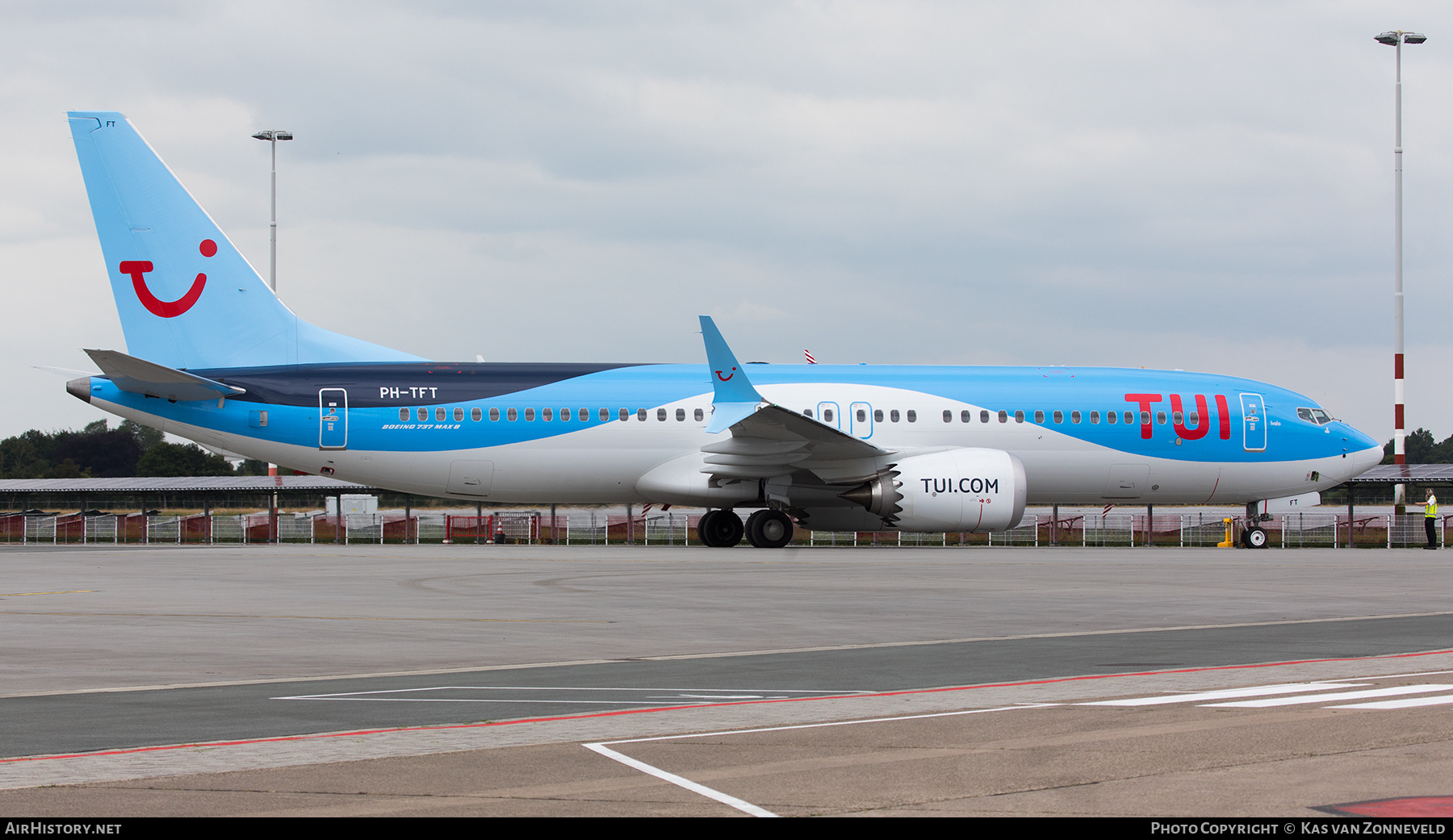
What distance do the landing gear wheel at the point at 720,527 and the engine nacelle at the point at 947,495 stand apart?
4066 mm

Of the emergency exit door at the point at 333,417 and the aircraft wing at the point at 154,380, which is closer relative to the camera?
the aircraft wing at the point at 154,380

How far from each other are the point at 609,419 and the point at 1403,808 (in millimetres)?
26375

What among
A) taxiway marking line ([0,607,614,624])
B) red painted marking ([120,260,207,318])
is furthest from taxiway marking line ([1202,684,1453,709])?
red painted marking ([120,260,207,318])

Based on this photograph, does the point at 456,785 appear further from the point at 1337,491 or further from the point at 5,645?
the point at 1337,491

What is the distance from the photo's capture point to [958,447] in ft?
105

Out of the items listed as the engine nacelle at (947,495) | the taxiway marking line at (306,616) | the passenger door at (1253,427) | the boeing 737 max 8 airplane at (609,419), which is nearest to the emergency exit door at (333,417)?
the boeing 737 max 8 airplane at (609,419)

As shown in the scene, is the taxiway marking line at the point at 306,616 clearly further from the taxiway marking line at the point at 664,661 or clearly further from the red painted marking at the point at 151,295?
the red painted marking at the point at 151,295

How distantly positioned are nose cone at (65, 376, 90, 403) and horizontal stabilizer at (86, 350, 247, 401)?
61 cm

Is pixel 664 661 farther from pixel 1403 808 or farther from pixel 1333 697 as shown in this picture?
pixel 1403 808

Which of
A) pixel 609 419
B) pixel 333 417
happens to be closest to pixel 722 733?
pixel 609 419

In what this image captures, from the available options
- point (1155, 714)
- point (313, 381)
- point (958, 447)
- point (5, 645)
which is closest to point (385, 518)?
point (313, 381)

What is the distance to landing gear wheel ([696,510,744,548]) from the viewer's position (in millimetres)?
33125

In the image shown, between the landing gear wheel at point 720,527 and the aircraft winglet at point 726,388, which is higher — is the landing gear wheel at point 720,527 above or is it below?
below

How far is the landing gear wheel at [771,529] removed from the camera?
31.1 meters
